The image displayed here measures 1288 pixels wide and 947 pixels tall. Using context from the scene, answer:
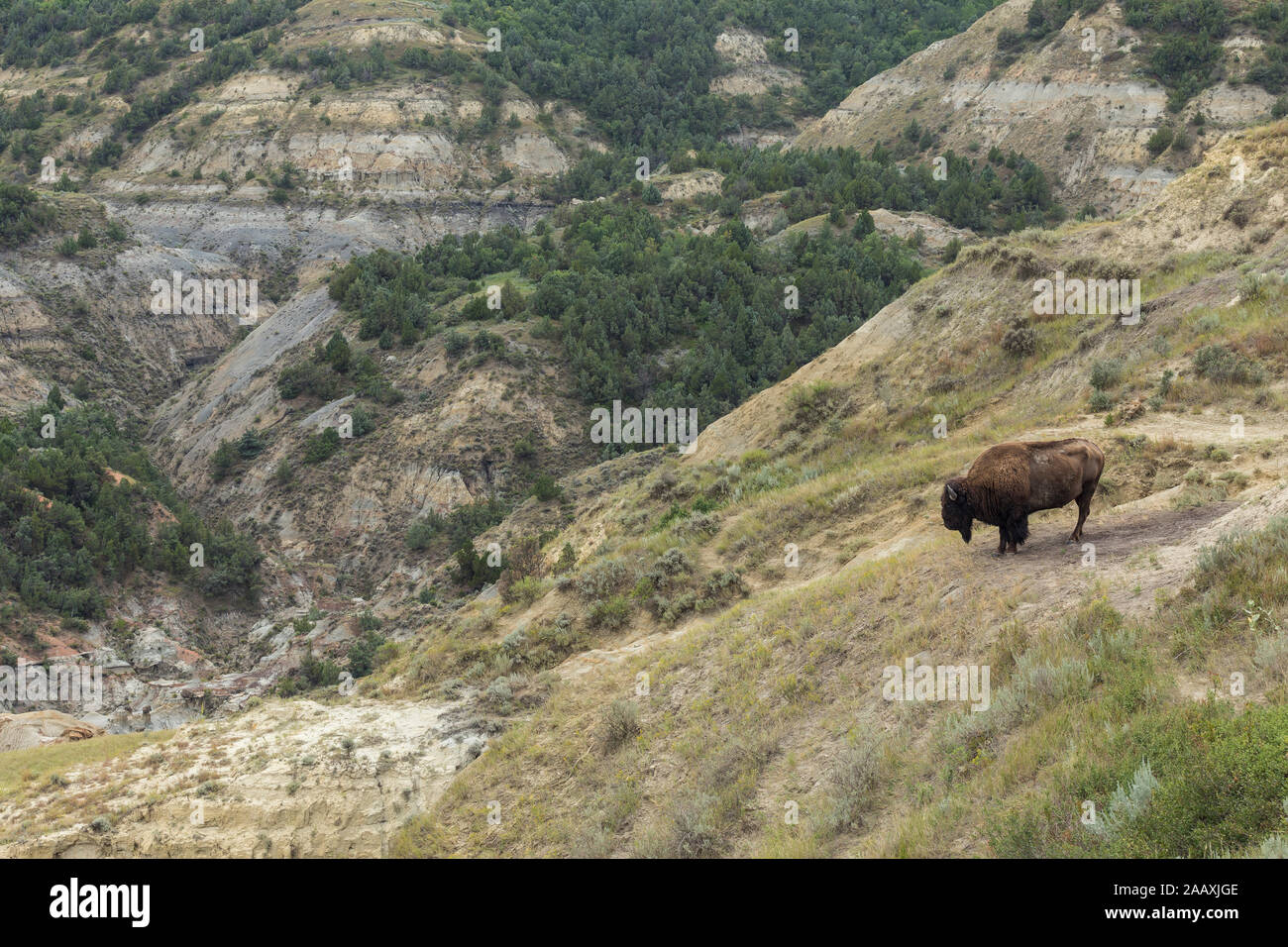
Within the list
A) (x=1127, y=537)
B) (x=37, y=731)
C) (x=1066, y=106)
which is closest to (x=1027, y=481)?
(x=1127, y=537)

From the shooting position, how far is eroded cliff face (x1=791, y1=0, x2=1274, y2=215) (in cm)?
7225

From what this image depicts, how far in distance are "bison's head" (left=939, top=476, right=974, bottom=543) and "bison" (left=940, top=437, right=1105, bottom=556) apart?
0.62ft

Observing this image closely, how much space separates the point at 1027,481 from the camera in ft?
36.4

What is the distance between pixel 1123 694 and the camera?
24.1ft

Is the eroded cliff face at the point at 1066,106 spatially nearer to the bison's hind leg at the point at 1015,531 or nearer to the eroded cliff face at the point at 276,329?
the eroded cliff face at the point at 276,329

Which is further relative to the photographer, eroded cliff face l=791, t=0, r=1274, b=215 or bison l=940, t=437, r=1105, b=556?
eroded cliff face l=791, t=0, r=1274, b=215

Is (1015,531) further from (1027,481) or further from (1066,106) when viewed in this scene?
(1066,106)

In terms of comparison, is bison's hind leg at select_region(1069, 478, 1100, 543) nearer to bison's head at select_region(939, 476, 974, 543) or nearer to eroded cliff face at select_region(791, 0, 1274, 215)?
bison's head at select_region(939, 476, 974, 543)

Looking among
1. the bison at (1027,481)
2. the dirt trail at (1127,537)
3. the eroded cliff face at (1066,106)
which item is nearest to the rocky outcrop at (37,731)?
the dirt trail at (1127,537)

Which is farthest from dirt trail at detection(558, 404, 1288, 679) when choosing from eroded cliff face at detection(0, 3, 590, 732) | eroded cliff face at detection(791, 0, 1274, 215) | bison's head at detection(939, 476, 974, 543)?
eroded cliff face at detection(791, 0, 1274, 215)

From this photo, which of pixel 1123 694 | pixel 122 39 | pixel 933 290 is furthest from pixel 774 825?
pixel 122 39

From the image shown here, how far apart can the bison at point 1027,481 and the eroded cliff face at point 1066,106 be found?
6489cm

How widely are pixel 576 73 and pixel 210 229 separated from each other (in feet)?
167

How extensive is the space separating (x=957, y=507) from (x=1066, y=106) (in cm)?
8165
